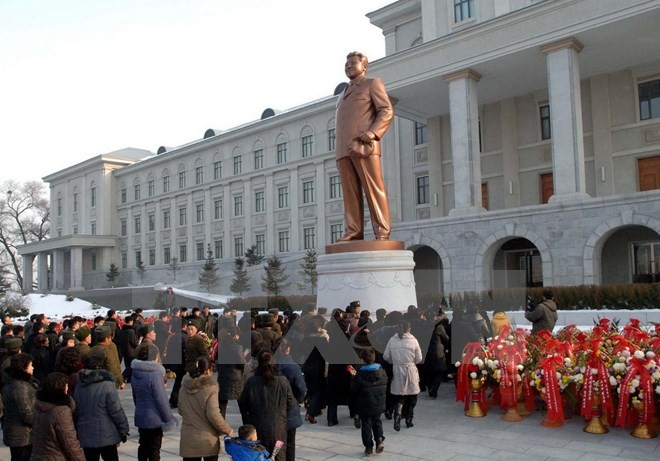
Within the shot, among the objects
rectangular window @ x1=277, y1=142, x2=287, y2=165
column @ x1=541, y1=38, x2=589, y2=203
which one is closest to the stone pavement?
column @ x1=541, y1=38, x2=589, y2=203

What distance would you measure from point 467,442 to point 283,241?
42.2 meters

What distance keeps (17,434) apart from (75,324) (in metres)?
4.14

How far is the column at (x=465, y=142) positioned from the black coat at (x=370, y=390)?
20.6 m

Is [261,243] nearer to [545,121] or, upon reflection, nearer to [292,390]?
[545,121]

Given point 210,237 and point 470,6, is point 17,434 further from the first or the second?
point 210,237

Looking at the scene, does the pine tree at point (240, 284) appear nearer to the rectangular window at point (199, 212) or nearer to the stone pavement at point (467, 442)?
the rectangular window at point (199, 212)

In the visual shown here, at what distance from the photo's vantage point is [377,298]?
1316cm

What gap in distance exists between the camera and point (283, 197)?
49469 millimetres

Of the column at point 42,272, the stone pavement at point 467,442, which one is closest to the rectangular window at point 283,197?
the column at point 42,272

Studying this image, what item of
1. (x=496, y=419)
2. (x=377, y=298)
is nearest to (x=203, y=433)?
(x=496, y=419)

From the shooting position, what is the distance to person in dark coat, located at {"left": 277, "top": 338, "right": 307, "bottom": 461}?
5691 millimetres

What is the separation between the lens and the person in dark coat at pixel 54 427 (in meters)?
4.59

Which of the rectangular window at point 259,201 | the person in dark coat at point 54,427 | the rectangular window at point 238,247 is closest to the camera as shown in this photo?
the person in dark coat at point 54,427

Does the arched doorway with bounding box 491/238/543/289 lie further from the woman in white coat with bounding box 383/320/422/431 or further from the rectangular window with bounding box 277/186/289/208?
the rectangular window with bounding box 277/186/289/208
